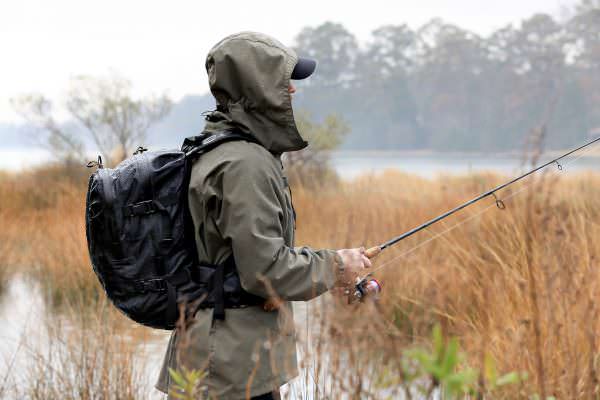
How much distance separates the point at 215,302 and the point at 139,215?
31 cm

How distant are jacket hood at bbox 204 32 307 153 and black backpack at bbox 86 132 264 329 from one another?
0.25 ft

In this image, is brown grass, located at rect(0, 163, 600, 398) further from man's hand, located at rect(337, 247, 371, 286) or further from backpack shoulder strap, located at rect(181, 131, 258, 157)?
backpack shoulder strap, located at rect(181, 131, 258, 157)

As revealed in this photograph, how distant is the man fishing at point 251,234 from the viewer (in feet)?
6.35

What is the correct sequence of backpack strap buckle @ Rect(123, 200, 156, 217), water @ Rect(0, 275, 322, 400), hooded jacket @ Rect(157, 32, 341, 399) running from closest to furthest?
hooded jacket @ Rect(157, 32, 341, 399) < backpack strap buckle @ Rect(123, 200, 156, 217) < water @ Rect(0, 275, 322, 400)

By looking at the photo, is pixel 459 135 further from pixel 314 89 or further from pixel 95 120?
pixel 95 120

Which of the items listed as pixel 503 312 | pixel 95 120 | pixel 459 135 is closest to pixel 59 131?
pixel 95 120

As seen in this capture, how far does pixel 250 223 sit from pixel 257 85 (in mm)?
405

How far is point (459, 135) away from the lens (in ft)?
229

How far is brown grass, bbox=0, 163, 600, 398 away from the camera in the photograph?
1.83 meters

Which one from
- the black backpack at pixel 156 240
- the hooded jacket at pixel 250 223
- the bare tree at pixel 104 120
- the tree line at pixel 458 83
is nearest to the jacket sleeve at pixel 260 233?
the hooded jacket at pixel 250 223

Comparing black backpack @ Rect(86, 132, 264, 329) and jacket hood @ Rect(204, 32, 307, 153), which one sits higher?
jacket hood @ Rect(204, 32, 307, 153)

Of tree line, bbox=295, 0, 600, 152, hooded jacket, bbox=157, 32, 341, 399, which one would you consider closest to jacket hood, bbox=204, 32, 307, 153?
hooded jacket, bbox=157, 32, 341, 399

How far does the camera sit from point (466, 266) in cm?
492

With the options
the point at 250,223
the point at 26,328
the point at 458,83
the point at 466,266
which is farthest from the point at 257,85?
the point at 458,83
